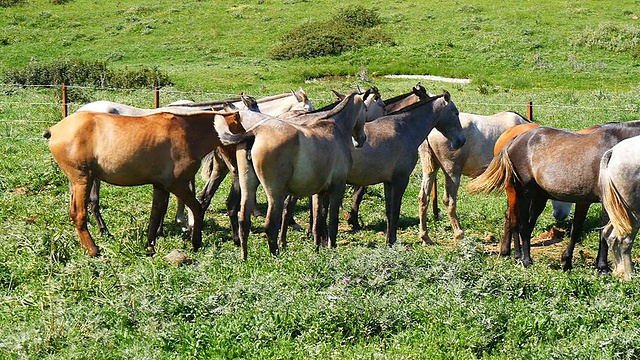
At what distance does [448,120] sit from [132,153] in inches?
178

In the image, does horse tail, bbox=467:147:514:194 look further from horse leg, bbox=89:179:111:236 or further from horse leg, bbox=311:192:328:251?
horse leg, bbox=89:179:111:236

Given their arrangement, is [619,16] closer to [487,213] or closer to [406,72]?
[406,72]

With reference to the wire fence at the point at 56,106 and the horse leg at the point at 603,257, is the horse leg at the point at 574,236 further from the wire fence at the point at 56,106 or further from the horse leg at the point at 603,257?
the wire fence at the point at 56,106

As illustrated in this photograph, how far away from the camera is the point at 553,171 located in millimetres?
9344

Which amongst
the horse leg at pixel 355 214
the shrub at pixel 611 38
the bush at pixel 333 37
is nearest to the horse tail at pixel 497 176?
the horse leg at pixel 355 214

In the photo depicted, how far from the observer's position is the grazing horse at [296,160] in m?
8.63

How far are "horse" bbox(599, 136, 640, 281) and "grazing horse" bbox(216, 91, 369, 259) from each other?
9.73ft

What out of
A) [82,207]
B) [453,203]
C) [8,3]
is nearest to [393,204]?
[453,203]

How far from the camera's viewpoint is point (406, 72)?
31.9 metres

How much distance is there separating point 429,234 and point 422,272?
4379 mm

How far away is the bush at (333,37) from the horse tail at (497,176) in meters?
26.7

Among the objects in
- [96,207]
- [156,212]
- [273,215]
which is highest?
[273,215]

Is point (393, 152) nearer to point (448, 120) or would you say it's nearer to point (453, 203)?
point (448, 120)

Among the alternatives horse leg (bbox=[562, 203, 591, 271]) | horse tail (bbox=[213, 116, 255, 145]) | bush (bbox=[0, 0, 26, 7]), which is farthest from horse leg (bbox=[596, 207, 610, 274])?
bush (bbox=[0, 0, 26, 7])
